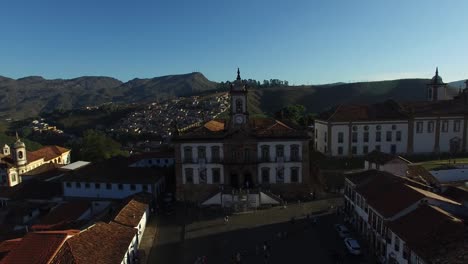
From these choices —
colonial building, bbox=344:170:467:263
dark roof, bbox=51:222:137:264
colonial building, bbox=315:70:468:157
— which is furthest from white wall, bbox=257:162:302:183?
dark roof, bbox=51:222:137:264

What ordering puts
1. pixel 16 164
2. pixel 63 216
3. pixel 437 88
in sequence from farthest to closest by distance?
1. pixel 437 88
2. pixel 16 164
3. pixel 63 216

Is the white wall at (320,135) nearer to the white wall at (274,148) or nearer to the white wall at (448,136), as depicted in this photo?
the white wall at (274,148)

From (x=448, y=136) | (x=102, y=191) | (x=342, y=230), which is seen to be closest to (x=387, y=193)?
(x=342, y=230)

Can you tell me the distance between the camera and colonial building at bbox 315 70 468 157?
4841 centimetres

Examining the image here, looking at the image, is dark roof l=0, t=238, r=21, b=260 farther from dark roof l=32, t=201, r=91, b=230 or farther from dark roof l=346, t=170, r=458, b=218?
dark roof l=346, t=170, r=458, b=218

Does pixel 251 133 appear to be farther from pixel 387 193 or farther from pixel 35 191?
pixel 35 191

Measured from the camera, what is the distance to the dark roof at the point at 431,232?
1811 centimetres

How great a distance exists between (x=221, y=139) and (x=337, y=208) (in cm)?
1430

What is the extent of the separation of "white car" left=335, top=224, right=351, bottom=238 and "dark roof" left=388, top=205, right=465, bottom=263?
239 inches

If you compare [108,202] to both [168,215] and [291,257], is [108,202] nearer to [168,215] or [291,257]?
[168,215]

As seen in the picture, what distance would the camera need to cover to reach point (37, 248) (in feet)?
72.5

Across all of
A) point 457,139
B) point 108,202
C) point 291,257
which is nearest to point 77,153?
point 108,202

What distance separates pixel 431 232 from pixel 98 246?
2141cm

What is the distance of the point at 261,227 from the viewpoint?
31.6 metres
